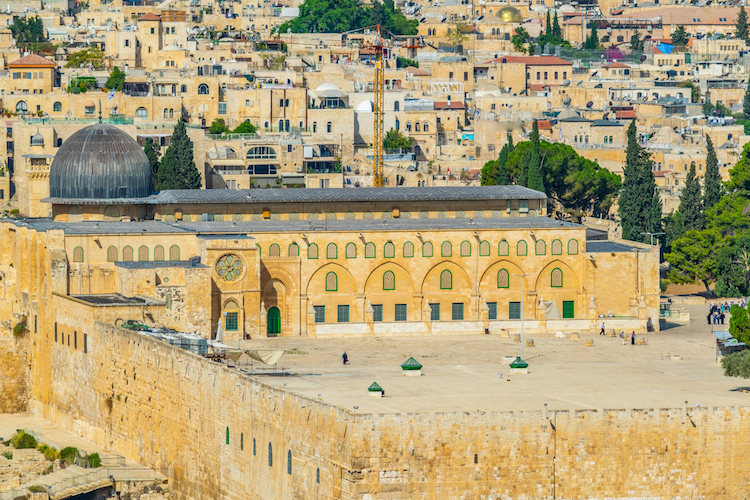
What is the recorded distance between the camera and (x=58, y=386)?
8456 cm

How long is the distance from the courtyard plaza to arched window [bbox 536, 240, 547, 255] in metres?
5.30

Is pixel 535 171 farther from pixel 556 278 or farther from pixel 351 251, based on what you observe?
pixel 351 251

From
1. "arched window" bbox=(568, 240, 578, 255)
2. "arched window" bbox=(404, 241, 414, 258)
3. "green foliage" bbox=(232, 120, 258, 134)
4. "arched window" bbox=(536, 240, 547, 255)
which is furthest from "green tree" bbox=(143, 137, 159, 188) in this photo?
"arched window" bbox=(568, 240, 578, 255)

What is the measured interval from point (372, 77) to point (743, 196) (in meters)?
46.8

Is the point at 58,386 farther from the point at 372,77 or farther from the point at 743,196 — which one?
the point at 372,77

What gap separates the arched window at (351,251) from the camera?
92188mm

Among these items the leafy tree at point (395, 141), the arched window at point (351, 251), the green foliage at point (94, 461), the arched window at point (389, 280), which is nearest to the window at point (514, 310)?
the arched window at point (389, 280)

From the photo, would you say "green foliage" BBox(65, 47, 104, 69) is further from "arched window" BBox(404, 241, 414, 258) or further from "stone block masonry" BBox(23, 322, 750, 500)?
"stone block masonry" BBox(23, 322, 750, 500)

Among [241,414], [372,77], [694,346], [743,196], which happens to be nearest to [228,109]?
[372,77]

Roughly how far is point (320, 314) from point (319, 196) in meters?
8.87

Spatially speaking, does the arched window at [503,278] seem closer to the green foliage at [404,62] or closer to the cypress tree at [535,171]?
the cypress tree at [535,171]

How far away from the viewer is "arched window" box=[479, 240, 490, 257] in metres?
93.4

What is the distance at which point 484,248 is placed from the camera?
9350 cm

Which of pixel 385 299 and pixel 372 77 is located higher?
pixel 372 77
